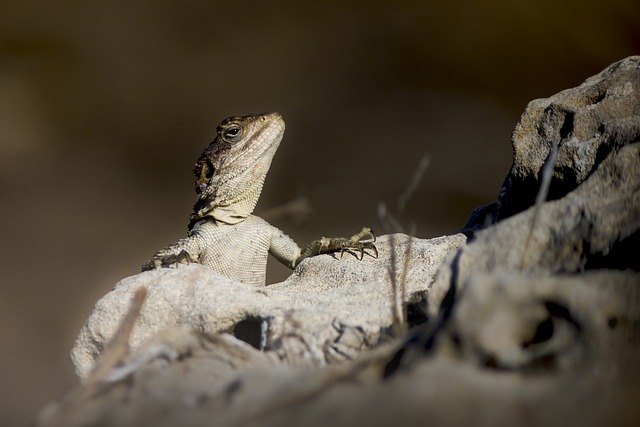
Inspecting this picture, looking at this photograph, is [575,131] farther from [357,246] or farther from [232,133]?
[232,133]

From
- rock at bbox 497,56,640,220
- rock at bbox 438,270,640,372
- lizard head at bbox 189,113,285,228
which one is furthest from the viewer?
lizard head at bbox 189,113,285,228

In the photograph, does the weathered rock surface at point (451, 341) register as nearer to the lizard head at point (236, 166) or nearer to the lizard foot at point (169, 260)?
the lizard foot at point (169, 260)

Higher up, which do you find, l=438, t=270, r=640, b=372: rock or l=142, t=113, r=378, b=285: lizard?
l=142, t=113, r=378, b=285: lizard

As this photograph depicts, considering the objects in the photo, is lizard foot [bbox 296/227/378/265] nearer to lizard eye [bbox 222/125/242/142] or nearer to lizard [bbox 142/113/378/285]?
lizard [bbox 142/113/378/285]

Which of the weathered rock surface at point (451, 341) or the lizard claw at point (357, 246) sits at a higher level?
the lizard claw at point (357, 246)

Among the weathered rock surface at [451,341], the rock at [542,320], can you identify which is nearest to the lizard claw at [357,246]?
the weathered rock surface at [451,341]

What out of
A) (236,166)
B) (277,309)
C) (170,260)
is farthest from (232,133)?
(277,309)

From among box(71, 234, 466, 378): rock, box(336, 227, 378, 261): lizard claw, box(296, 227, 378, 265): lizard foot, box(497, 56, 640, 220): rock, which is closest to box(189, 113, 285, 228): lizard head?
box(296, 227, 378, 265): lizard foot
